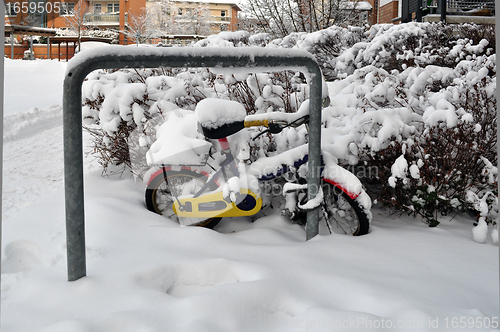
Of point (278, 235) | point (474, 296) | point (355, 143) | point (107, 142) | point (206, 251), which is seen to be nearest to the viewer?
point (474, 296)

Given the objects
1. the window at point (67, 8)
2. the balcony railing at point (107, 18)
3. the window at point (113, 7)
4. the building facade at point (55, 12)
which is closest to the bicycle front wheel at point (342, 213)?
the building facade at point (55, 12)

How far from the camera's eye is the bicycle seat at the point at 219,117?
2.16m

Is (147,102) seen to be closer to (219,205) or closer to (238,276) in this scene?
(219,205)

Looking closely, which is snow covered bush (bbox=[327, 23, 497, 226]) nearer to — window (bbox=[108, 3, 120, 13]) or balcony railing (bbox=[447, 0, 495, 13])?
balcony railing (bbox=[447, 0, 495, 13])

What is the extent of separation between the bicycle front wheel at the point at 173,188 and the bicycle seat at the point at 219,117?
0.43 metres

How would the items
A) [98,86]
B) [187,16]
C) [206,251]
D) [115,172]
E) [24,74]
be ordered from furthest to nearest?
1. [187,16]
2. [24,74]
3. [115,172]
4. [98,86]
5. [206,251]

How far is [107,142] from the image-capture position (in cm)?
306

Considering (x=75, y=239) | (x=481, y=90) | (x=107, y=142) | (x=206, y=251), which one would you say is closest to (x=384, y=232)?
(x=206, y=251)

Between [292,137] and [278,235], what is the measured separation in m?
0.70

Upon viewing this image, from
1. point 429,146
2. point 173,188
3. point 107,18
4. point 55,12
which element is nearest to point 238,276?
point 173,188

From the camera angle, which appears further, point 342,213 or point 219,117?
point 342,213

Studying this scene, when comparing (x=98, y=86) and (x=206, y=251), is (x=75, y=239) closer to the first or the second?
(x=206, y=251)

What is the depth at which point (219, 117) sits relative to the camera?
2.17 meters

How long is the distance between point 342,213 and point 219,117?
3.16 ft
